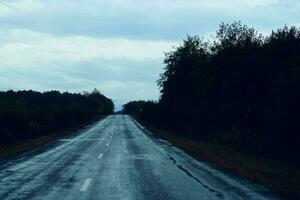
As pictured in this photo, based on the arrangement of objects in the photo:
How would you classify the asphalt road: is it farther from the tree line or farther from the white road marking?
the tree line

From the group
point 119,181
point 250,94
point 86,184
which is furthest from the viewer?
point 250,94

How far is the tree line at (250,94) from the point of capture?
27.1 meters

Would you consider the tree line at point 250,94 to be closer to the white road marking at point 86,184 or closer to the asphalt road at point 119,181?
the asphalt road at point 119,181

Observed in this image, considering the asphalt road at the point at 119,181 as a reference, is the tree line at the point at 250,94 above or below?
above

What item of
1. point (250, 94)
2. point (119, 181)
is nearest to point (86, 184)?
point (119, 181)

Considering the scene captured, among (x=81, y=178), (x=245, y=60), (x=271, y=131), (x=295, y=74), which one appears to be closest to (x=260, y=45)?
(x=245, y=60)

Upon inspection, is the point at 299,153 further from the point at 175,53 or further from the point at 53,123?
the point at 53,123

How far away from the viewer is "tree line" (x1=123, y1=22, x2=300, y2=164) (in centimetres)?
2708

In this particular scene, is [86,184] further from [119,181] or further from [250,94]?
[250,94]

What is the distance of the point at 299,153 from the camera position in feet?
88.9

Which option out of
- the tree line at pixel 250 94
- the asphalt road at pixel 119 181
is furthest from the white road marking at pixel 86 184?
the tree line at pixel 250 94

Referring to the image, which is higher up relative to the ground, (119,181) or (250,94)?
(250,94)

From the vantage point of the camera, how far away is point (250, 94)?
37375 millimetres

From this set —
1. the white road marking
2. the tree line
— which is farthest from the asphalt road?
the tree line
